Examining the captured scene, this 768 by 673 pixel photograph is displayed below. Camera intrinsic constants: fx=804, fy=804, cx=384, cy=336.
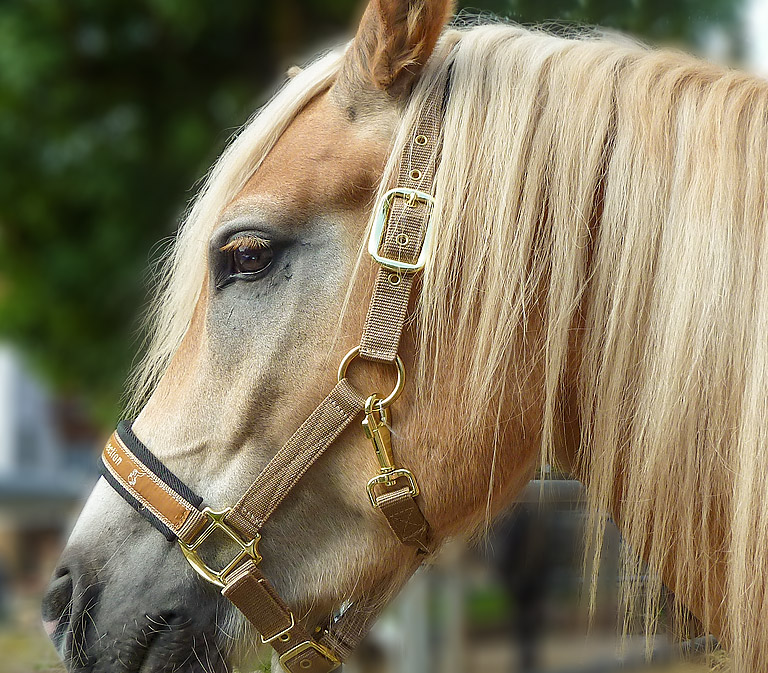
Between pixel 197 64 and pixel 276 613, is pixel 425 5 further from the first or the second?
pixel 197 64

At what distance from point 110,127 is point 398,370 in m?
4.93

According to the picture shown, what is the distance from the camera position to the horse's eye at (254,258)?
143 cm

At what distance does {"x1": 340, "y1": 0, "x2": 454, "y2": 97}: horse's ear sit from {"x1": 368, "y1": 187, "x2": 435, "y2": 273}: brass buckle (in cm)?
21

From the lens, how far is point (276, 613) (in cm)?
141

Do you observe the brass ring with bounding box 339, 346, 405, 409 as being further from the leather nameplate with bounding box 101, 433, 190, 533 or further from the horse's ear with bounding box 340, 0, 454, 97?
the horse's ear with bounding box 340, 0, 454, 97

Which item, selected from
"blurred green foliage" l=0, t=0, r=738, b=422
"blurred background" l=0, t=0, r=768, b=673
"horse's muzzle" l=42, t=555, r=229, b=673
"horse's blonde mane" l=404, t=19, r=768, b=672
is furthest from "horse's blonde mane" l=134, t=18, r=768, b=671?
"blurred green foliage" l=0, t=0, r=738, b=422

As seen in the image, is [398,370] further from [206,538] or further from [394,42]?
[394,42]

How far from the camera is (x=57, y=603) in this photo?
147 cm

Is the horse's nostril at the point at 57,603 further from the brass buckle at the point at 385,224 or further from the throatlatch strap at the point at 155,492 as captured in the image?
the brass buckle at the point at 385,224

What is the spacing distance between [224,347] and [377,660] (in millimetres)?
4592

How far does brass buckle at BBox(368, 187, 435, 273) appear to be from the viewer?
1.35 m

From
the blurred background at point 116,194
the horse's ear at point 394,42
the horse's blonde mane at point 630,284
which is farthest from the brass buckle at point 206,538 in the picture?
the blurred background at point 116,194

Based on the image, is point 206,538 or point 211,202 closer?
point 206,538

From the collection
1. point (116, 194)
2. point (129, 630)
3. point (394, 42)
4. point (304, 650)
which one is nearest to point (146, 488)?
point (129, 630)
